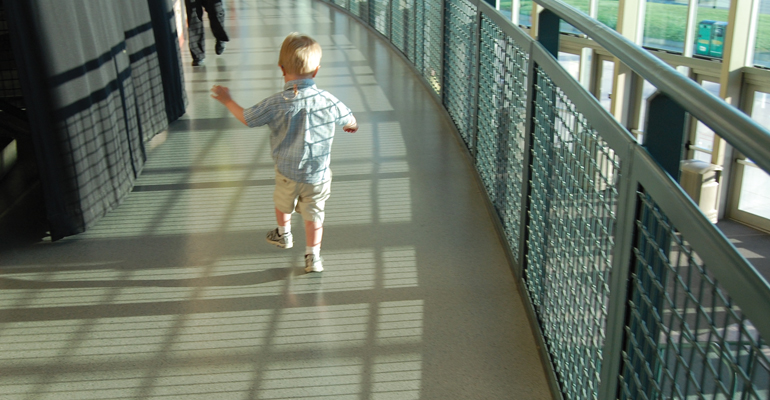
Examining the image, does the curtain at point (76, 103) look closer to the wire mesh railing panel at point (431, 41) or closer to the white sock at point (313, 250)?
the white sock at point (313, 250)

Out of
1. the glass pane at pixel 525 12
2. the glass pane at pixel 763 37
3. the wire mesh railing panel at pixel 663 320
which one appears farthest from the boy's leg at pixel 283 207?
the glass pane at pixel 525 12

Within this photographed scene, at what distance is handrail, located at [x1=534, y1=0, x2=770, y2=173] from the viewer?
1.09 meters

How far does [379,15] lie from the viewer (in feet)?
31.4

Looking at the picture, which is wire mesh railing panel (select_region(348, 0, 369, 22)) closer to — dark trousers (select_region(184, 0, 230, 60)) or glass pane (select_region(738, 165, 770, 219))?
dark trousers (select_region(184, 0, 230, 60))

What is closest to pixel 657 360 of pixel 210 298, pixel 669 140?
pixel 669 140

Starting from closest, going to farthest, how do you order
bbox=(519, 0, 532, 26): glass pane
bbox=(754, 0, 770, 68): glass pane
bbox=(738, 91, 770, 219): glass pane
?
bbox=(754, 0, 770, 68): glass pane → bbox=(738, 91, 770, 219): glass pane → bbox=(519, 0, 532, 26): glass pane

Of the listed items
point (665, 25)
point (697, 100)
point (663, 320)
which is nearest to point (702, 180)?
point (665, 25)

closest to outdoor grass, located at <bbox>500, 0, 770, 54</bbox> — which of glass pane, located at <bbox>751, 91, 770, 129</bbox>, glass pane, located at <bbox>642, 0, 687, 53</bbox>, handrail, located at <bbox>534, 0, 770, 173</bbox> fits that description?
glass pane, located at <bbox>642, 0, 687, 53</bbox>

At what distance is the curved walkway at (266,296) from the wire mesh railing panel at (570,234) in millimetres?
215

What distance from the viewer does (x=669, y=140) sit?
1.57 meters

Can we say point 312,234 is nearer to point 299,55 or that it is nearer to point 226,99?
point 226,99

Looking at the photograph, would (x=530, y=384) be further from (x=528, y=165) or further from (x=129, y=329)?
(x=129, y=329)

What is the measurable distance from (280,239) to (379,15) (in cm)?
665

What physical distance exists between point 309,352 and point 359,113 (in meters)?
3.48
